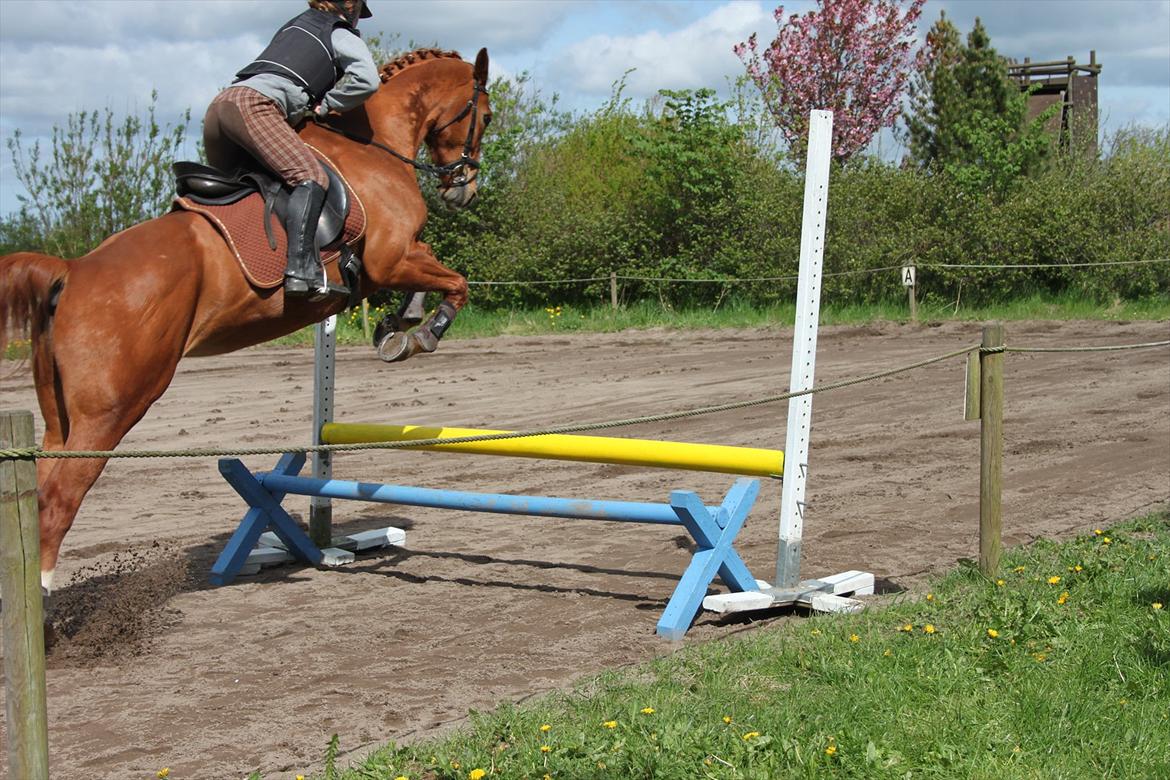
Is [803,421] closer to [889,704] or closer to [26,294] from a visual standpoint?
[889,704]

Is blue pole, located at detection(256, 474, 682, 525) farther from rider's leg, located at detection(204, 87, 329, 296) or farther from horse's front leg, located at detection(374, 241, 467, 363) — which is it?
rider's leg, located at detection(204, 87, 329, 296)

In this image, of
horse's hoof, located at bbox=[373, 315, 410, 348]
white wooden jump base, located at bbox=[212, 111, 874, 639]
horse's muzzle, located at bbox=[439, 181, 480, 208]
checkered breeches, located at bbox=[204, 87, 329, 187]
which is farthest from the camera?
horse's muzzle, located at bbox=[439, 181, 480, 208]

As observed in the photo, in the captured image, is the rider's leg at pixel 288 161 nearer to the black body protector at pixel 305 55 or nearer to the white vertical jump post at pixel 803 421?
the black body protector at pixel 305 55

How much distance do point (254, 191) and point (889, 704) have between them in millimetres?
3719

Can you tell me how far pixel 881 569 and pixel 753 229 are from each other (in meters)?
14.9

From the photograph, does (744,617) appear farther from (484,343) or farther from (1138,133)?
(1138,133)

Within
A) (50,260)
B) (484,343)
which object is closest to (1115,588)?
(50,260)

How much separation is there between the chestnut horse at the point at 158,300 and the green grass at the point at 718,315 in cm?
1320

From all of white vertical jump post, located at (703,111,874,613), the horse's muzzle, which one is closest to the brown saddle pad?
the horse's muzzle

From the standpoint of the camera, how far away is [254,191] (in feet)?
18.9

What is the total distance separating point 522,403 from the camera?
12.5m

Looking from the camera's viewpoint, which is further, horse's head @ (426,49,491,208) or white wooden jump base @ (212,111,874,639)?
horse's head @ (426,49,491,208)

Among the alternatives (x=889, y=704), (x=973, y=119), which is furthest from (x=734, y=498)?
(x=973, y=119)

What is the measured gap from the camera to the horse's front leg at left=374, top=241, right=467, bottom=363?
6.14 meters
